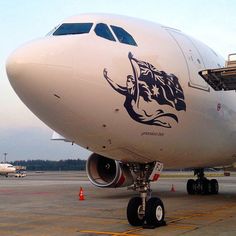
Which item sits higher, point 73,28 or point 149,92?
point 73,28

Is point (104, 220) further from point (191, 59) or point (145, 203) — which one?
point (191, 59)

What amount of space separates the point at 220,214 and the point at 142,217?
291 cm

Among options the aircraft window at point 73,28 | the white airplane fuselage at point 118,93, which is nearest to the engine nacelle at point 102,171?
the white airplane fuselage at point 118,93

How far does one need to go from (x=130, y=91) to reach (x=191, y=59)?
290 centimetres

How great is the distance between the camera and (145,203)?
859 centimetres

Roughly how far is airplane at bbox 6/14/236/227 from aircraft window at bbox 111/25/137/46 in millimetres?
28

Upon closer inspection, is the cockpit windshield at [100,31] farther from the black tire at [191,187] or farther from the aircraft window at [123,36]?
the black tire at [191,187]

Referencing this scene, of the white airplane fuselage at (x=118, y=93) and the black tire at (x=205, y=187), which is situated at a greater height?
the white airplane fuselage at (x=118, y=93)

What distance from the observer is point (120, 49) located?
7953mm

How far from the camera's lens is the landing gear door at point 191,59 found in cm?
978

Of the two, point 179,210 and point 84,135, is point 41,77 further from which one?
point 179,210

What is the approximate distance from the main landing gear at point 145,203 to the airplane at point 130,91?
21 millimetres

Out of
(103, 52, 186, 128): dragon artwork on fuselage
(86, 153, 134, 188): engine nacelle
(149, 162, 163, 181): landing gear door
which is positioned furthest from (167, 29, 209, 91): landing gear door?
(86, 153, 134, 188): engine nacelle

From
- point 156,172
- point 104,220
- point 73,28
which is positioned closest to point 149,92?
point 73,28
